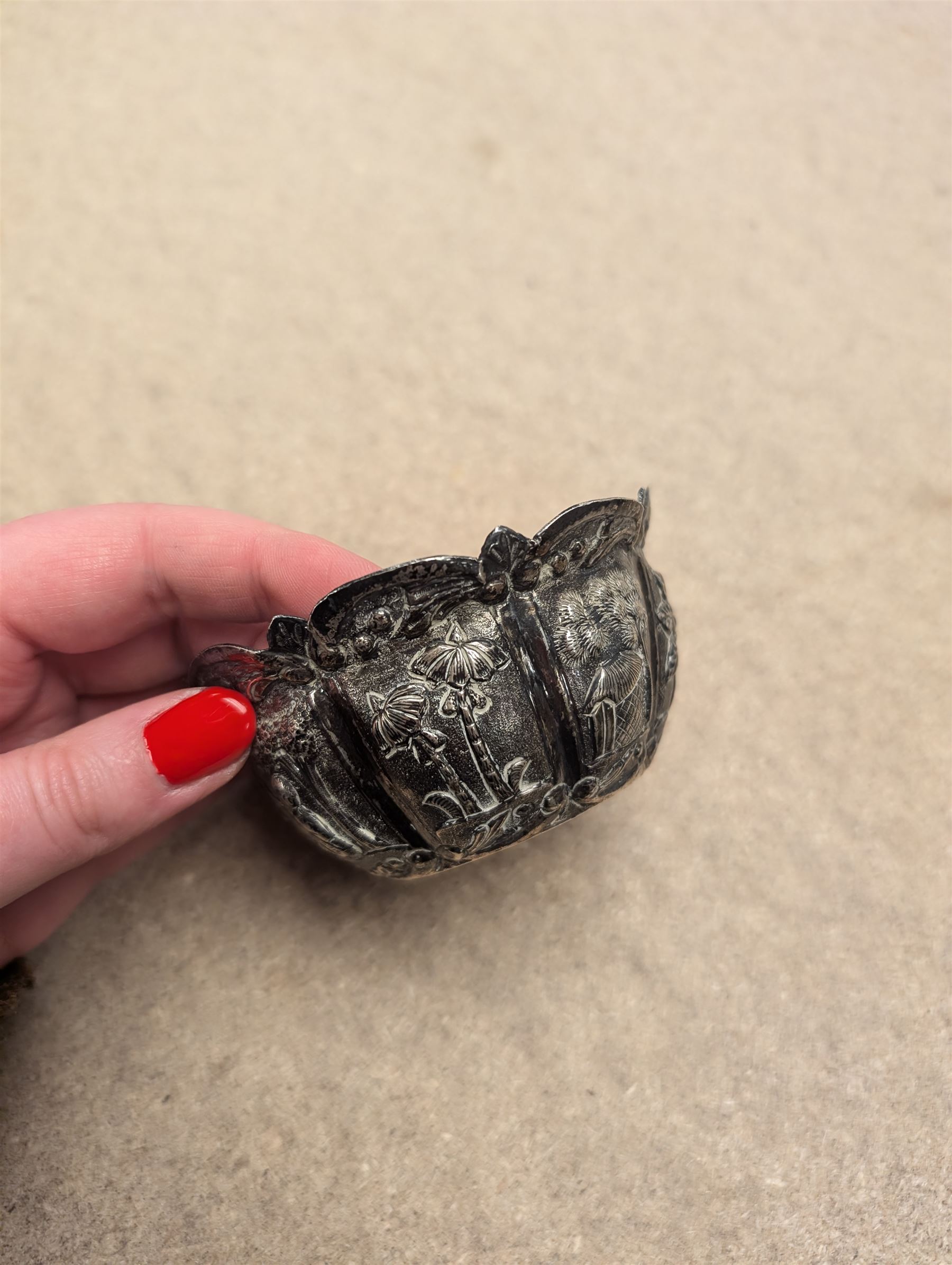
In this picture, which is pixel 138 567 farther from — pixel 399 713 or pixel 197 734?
pixel 399 713

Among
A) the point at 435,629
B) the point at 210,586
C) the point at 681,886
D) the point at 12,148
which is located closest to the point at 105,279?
the point at 12,148

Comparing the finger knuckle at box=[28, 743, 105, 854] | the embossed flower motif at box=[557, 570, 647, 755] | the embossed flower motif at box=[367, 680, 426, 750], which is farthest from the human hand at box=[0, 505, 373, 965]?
the embossed flower motif at box=[557, 570, 647, 755]

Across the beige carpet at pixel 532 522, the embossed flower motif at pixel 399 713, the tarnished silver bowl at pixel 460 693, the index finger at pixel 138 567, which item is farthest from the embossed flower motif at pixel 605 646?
the beige carpet at pixel 532 522

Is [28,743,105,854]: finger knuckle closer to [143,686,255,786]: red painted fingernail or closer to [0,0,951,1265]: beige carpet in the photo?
[143,686,255,786]: red painted fingernail

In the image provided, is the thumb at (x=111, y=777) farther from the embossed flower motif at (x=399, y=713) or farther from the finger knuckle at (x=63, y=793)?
the embossed flower motif at (x=399, y=713)

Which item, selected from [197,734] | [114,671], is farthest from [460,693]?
[114,671]

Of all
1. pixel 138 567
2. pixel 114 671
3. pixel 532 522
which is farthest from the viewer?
pixel 532 522

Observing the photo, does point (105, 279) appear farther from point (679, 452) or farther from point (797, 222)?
point (797, 222)
